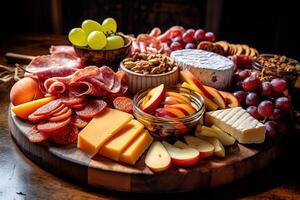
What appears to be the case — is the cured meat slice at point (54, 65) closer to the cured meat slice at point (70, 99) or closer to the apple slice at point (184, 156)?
the cured meat slice at point (70, 99)

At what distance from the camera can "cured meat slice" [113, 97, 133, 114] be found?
4.93 feet

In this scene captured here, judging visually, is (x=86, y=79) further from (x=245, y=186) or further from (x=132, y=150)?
(x=245, y=186)

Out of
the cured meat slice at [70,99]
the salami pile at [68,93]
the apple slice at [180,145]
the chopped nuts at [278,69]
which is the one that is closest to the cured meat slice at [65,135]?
the salami pile at [68,93]

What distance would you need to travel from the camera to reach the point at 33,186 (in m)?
1.26

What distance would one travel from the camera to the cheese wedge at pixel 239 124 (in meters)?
1.38

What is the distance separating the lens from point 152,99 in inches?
57.5

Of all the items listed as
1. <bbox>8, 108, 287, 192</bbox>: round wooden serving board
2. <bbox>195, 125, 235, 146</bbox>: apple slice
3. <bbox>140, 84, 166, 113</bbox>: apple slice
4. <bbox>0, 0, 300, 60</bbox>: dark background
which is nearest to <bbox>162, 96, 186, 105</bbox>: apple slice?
<bbox>140, 84, 166, 113</bbox>: apple slice

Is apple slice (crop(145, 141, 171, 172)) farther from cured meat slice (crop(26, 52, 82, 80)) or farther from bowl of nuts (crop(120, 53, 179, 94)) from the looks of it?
cured meat slice (crop(26, 52, 82, 80))

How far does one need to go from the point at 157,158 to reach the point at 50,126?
0.36m

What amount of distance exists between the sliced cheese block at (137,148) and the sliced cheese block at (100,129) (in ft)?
0.23

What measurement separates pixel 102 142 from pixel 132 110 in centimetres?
25

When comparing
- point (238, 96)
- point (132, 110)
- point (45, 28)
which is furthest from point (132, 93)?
point (45, 28)

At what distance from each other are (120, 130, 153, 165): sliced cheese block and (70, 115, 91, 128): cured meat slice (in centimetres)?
19

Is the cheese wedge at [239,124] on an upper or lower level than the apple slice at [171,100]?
lower
